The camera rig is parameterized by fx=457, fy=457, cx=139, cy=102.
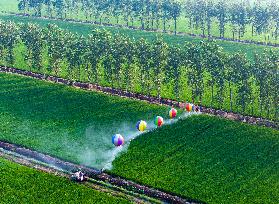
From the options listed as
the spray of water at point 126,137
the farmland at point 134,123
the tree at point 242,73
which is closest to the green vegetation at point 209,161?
the farmland at point 134,123

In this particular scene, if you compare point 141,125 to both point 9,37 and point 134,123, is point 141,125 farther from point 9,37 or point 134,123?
point 9,37

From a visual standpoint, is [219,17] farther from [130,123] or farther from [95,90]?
[130,123]

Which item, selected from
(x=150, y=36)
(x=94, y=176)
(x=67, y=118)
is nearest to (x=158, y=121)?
(x=94, y=176)

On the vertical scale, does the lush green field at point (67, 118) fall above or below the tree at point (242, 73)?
below

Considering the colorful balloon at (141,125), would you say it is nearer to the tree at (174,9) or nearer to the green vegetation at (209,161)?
the green vegetation at (209,161)

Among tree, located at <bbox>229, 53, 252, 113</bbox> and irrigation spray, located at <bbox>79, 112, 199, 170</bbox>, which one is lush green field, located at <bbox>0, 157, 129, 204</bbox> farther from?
tree, located at <bbox>229, 53, 252, 113</bbox>

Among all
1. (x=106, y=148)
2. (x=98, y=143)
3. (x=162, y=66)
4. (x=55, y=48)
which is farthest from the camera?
(x=55, y=48)
